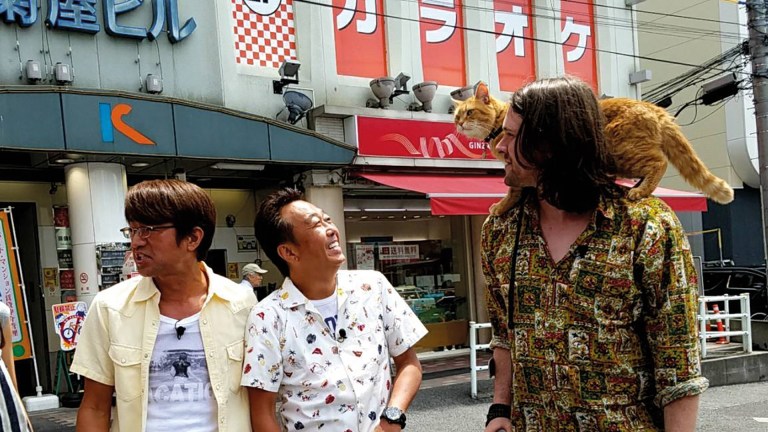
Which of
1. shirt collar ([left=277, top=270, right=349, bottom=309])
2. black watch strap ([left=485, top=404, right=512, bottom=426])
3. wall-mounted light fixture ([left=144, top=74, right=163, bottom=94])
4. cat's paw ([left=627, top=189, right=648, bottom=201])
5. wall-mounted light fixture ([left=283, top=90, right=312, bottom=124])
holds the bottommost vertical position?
black watch strap ([left=485, top=404, right=512, bottom=426])

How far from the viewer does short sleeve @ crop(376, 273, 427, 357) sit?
247cm

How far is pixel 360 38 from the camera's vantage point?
10.4 metres

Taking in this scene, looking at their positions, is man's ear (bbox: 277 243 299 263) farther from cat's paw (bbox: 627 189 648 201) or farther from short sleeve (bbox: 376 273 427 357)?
cat's paw (bbox: 627 189 648 201)

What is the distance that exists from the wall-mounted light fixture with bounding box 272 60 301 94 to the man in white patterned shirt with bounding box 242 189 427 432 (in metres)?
6.98

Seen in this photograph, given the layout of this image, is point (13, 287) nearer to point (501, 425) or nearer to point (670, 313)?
point (501, 425)

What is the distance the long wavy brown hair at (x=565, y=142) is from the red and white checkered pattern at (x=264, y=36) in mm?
8102

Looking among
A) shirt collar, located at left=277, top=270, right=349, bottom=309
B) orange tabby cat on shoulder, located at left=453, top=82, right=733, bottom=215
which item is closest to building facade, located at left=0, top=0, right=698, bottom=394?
orange tabby cat on shoulder, located at left=453, top=82, right=733, bottom=215

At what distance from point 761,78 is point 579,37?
3836 mm

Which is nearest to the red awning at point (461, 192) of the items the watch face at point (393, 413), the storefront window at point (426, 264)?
the storefront window at point (426, 264)

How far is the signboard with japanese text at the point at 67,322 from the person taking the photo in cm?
722

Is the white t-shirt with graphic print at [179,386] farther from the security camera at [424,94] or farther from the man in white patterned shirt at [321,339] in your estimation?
the security camera at [424,94]

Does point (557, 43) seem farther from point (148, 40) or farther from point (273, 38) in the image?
point (148, 40)

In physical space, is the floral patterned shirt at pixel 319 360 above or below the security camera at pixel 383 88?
below

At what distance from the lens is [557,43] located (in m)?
12.2
